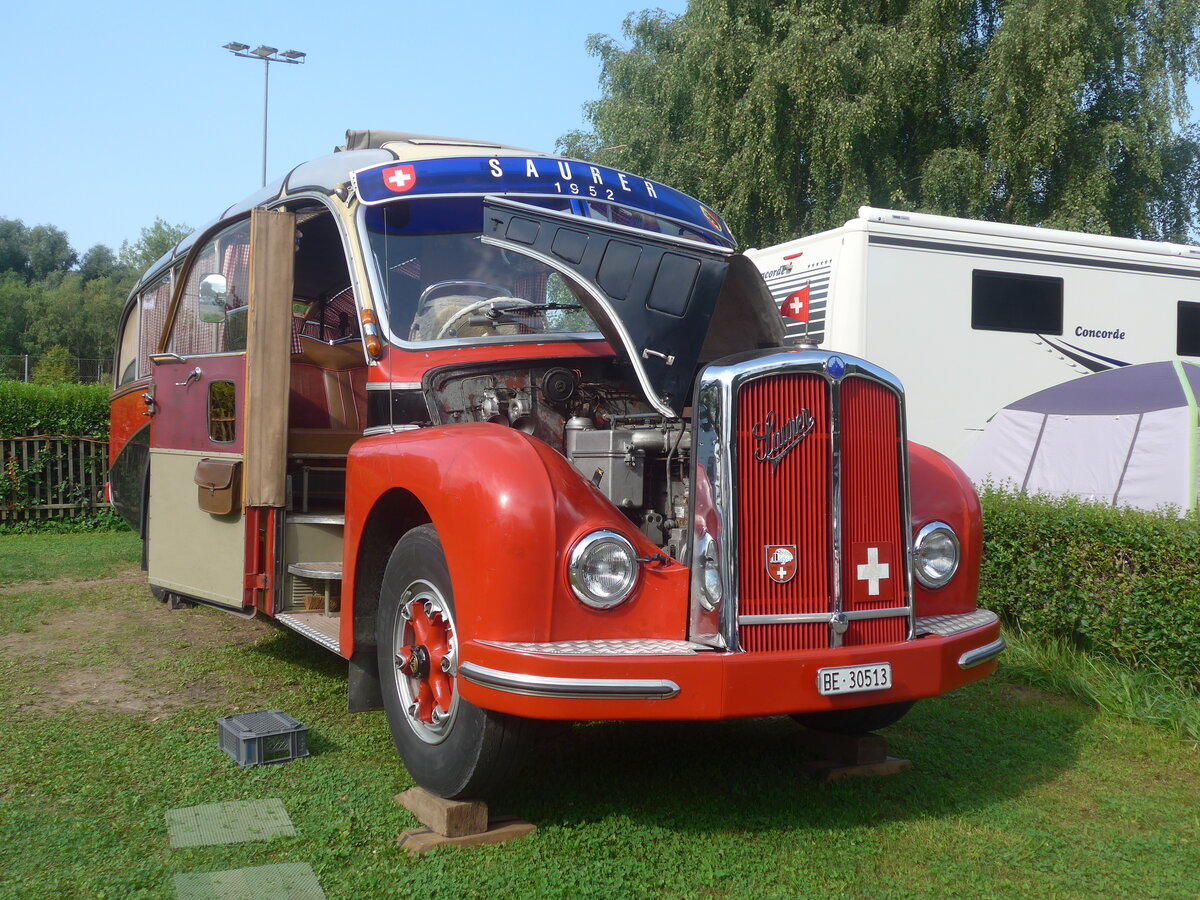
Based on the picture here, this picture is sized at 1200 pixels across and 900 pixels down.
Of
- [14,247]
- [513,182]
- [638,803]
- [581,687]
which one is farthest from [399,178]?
[14,247]

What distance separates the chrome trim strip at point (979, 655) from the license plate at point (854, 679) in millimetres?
422

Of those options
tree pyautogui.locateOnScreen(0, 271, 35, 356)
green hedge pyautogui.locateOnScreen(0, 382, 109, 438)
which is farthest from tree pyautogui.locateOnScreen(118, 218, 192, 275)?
green hedge pyautogui.locateOnScreen(0, 382, 109, 438)

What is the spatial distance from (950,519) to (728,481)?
48.7 inches

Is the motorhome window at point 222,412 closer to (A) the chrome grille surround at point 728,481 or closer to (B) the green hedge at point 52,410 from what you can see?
(A) the chrome grille surround at point 728,481

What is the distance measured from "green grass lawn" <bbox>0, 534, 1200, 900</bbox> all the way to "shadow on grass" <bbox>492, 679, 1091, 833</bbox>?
0.01 meters

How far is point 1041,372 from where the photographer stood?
11078 mm

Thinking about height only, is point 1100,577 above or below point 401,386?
below

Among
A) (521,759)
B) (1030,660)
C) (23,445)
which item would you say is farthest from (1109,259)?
(23,445)

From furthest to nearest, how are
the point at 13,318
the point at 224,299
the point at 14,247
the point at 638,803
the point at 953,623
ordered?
1. the point at 14,247
2. the point at 13,318
3. the point at 224,299
4. the point at 638,803
5. the point at 953,623

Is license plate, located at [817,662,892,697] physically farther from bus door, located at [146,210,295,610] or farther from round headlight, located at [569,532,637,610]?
bus door, located at [146,210,295,610]

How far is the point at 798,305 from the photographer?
420 inches

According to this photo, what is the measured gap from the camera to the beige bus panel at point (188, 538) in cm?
547

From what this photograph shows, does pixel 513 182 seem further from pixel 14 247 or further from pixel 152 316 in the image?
pixel 14 247

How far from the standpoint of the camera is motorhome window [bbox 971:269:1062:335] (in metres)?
10.7
